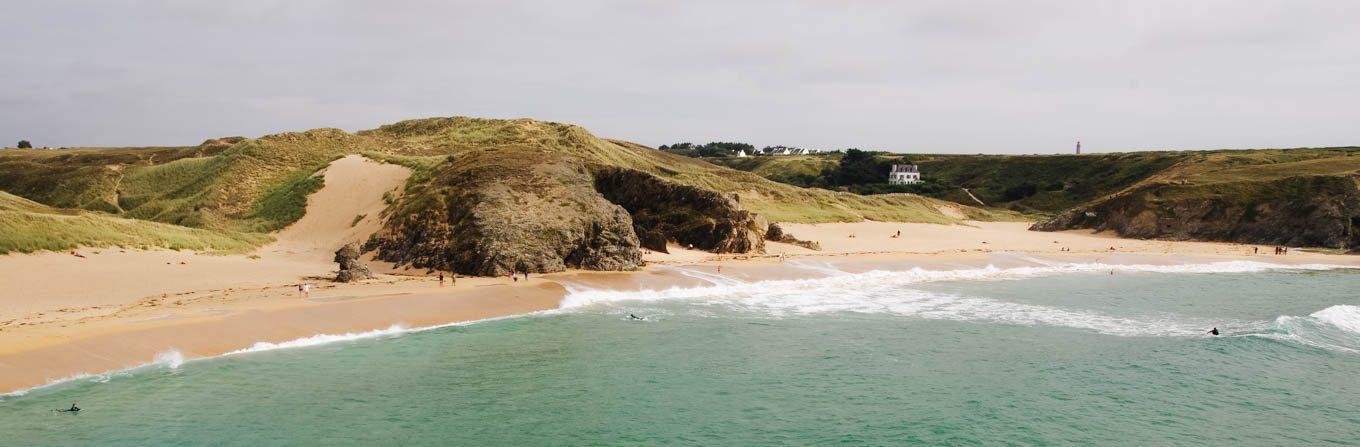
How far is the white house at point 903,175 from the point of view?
113 m

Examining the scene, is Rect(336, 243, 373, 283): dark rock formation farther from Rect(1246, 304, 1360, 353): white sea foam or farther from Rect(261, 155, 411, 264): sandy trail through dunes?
Rect(1246, 304, 1360, 353): white sea foam

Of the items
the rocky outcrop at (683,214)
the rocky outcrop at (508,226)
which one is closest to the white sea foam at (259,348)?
the rocky outcrop at (508,226)

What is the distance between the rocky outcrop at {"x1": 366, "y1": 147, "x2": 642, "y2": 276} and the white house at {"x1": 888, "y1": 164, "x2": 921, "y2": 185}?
3401 inches

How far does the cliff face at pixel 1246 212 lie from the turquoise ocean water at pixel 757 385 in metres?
31.8

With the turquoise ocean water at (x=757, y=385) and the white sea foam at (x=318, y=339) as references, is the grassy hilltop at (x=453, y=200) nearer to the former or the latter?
the turquoise ocean water at (x=757, y=385)

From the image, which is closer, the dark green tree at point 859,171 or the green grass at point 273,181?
the green grass at point 273,181

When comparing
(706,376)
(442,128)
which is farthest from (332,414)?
(442,128)

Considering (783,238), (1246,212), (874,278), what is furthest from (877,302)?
(1246,212)

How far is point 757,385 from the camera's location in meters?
15.8

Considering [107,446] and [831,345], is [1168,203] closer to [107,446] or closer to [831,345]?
[831,345]

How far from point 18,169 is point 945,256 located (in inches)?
2883

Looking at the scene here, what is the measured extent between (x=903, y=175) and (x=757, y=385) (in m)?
104

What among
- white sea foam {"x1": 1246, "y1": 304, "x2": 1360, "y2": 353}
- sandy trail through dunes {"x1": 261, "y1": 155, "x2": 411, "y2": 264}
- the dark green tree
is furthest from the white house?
white sea foam {"x1": 1246, "y1": 304, "x2": 1360, "y2": 353}

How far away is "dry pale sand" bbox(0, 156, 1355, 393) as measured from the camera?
16.3 metres
